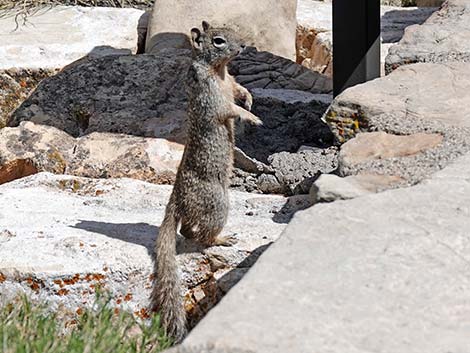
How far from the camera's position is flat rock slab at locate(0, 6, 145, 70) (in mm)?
8125

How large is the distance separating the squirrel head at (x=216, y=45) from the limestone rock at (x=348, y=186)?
1072 mm

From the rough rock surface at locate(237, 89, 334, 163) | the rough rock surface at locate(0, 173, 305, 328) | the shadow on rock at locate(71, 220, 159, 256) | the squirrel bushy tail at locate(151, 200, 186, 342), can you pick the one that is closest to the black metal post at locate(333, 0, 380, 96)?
the rough rock surface at locate(237, 89, 334, 163)

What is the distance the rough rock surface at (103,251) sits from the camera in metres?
4.12

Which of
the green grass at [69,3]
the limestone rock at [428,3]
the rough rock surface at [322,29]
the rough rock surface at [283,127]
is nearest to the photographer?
the rough rock surface at [283,127]

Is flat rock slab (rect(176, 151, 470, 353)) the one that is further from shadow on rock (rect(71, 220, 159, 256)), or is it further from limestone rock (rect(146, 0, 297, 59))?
limestone rock (rect(146, 0, 297, 59))

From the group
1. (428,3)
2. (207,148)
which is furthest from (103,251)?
(428,3)

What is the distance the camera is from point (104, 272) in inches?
163

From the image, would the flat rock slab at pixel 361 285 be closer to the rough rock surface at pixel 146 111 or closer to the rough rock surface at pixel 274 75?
the rough rock surface at pixel 146 111

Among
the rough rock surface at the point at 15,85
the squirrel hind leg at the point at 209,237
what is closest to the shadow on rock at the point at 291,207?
the squirrel hind leg at the point at 209,237

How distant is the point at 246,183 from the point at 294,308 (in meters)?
3.47

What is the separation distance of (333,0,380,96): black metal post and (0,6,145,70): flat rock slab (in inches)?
102

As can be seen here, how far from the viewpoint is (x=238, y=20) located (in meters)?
9.09

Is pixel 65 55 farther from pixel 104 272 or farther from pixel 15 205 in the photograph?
pixel 104 272

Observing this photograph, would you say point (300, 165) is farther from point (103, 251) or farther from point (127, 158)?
point (103, 251)
